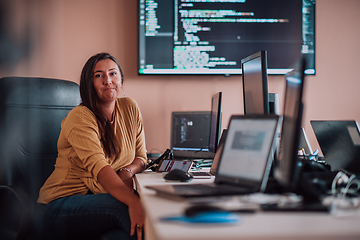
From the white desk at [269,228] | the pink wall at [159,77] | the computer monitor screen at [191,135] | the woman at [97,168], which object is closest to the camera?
the white desk at [269,228]

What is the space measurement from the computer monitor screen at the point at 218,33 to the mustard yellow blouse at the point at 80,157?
3.60 feet

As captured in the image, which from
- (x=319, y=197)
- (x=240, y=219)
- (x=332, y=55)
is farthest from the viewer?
(x=332, y=55)

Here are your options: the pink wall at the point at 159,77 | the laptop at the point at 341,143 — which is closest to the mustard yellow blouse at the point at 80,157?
the laptop at the point at 341,143

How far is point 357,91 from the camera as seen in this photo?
2771mm

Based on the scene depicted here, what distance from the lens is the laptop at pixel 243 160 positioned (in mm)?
887

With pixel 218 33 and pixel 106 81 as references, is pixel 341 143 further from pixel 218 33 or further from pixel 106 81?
pixel 218 33

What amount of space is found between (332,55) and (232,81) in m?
0.95

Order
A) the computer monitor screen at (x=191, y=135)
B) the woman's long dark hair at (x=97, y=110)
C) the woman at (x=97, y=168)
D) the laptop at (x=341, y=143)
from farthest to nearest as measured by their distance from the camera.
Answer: the computer monitor screen at (x=191, y=135) < the woman's long dark hair at (x=97, y=110) < the woman at (x=97, y=168) < the laptop at (x=341, y=143)

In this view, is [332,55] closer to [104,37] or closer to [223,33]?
[223,33]

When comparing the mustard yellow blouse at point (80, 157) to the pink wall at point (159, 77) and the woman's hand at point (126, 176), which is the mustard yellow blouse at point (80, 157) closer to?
the woman's hand at point (126, 176)

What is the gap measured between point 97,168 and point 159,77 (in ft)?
4.93

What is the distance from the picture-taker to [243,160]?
95 cm

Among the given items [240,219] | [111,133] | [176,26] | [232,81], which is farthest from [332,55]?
[240,219]

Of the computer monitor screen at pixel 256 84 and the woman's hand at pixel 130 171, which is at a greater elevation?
the computer monitor screen at pixel 256 84
